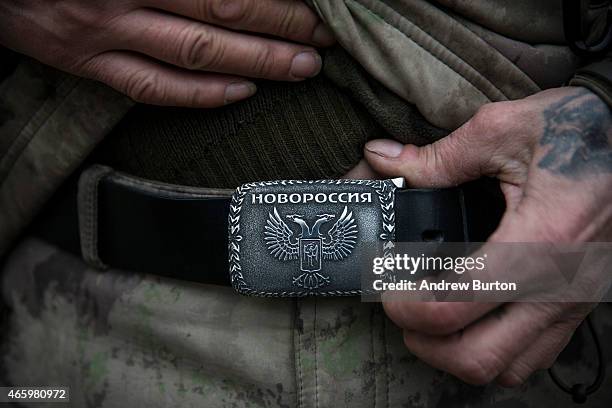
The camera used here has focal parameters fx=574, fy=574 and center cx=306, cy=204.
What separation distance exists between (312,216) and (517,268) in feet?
0.93

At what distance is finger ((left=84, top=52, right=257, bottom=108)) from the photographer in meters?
0.87

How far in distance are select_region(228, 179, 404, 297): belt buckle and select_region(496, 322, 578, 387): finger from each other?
240 millimetres

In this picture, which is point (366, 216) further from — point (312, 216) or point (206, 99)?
point (206, 99)

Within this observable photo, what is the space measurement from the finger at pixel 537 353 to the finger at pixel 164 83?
554 mm

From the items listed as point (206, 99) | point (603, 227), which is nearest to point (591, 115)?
point (603, 227)

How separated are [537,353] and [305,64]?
0.53 m

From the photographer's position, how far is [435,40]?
838mm

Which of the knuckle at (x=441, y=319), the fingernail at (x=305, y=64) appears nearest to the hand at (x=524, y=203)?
the knuckle at (x=441, y=319)

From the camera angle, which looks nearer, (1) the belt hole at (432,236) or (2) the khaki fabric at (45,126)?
(1) the belt hole at (432,236)

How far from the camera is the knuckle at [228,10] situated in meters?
0.82

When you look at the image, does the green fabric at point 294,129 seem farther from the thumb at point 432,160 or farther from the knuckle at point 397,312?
the knuckle at point 397,312

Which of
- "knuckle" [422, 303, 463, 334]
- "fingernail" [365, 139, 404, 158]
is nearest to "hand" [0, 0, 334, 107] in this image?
"fingernail" [365, 139, 404, 158]

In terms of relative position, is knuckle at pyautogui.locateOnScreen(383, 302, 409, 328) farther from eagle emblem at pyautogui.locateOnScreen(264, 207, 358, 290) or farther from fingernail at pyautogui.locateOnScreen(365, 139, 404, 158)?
fingernail at pyautogui.locateOnScreen(365, 139, 404, 158)

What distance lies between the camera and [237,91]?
34.5 inches
